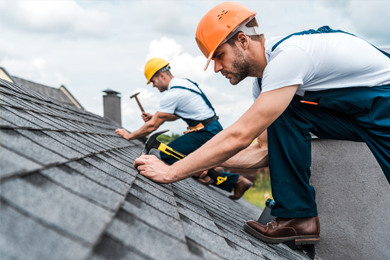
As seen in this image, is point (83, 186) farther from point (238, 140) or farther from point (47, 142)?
point (238, 140)

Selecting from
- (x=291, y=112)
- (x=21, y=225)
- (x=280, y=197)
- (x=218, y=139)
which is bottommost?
(x=21, y=225)

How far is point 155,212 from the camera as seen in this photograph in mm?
1171

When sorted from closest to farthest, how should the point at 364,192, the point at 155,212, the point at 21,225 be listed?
the point at 21,225 < the point at 155,212 < the point at 364,192

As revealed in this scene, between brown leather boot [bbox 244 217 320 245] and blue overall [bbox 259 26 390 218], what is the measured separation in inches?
2.4

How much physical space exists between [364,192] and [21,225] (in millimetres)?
2818

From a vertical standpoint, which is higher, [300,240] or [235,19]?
[235,19]

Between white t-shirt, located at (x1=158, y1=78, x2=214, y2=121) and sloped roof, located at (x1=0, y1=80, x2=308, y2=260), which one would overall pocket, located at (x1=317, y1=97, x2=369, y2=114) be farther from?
white t-shirt, located at (x1=158, y1=78, x2=214, y2=121)

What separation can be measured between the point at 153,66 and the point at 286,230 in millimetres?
3833

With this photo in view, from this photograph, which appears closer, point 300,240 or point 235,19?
point 235,19

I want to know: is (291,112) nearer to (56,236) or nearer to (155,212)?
(155,212)

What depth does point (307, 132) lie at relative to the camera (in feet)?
7.03

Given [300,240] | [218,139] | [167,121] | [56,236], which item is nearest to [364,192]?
[300,240]

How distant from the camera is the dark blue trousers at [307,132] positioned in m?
1.85

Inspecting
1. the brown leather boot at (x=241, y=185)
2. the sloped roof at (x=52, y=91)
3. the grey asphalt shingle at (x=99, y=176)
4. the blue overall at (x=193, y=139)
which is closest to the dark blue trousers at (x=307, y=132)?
the grey asphalt shingle at (x=99, y=176)
